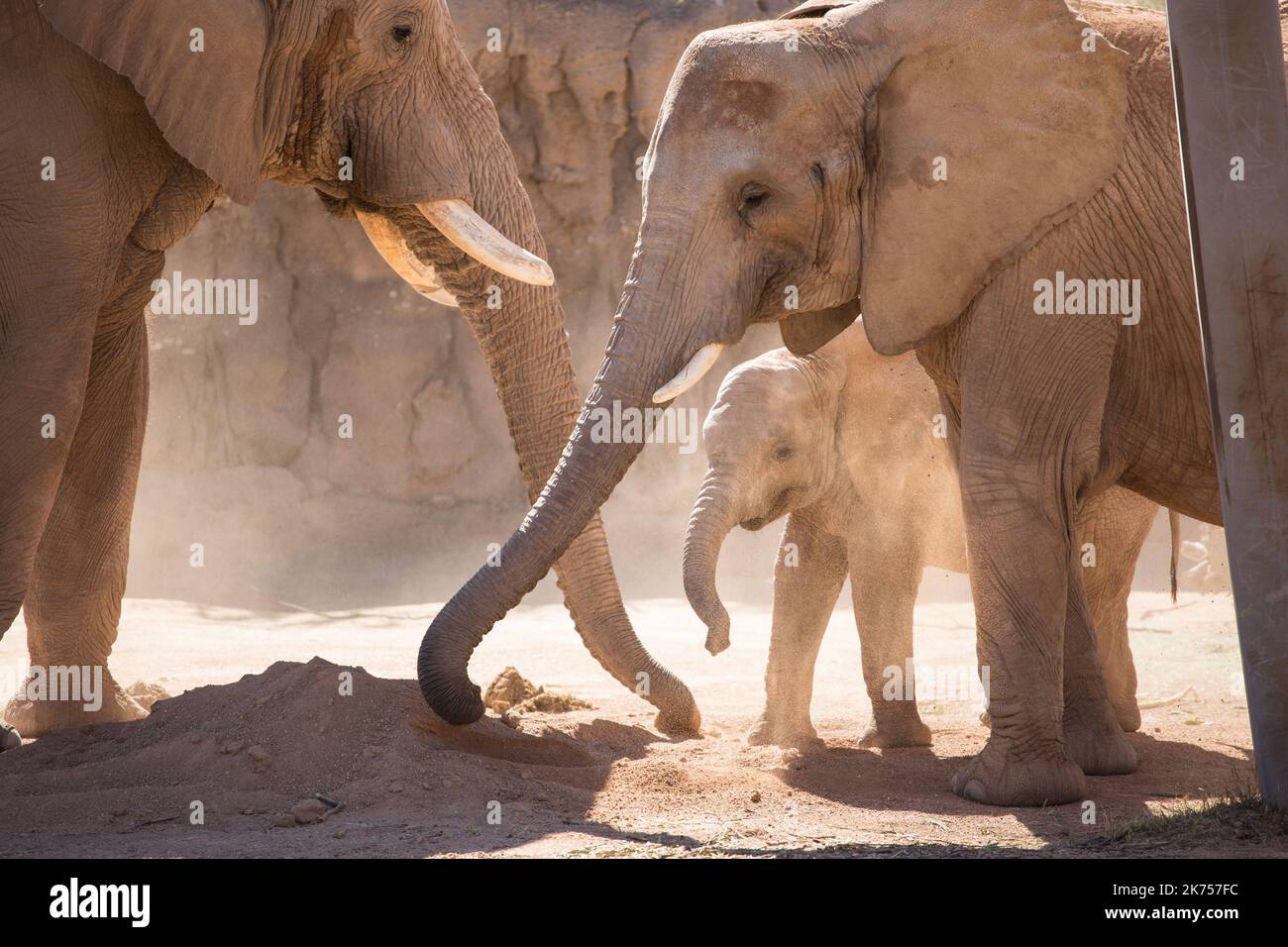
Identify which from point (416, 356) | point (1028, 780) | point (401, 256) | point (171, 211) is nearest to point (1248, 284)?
point (1028, 780)

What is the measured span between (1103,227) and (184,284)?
1285 cm

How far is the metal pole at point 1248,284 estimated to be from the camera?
171 inches

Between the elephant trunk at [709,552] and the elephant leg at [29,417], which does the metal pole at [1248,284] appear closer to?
the elephant trunk at [709,552]

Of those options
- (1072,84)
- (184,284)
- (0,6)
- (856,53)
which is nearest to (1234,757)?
(1072,84)

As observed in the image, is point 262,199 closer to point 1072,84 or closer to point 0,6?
point 0,6

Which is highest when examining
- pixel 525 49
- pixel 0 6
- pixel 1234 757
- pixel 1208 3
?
pixel 525 49

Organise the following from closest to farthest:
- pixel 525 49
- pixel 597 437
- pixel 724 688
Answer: pixel 597 437, pixel 724 688, pixel 525 49

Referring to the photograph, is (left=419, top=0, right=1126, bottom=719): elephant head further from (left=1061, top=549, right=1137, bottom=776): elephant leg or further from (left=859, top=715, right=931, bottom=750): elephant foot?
(left=859, top=715, right=931, bottom=750): elephant foot

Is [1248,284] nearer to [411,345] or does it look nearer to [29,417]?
[29,417]

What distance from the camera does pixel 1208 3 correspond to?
14.3 ft

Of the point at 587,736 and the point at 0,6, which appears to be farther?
the point at 587,736

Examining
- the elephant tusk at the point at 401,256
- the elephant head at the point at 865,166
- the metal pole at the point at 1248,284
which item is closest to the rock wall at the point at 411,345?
the elephant tusk at the point at 401,256

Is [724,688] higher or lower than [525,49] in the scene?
lower

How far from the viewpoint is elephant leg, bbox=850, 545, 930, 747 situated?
6.76 metres
